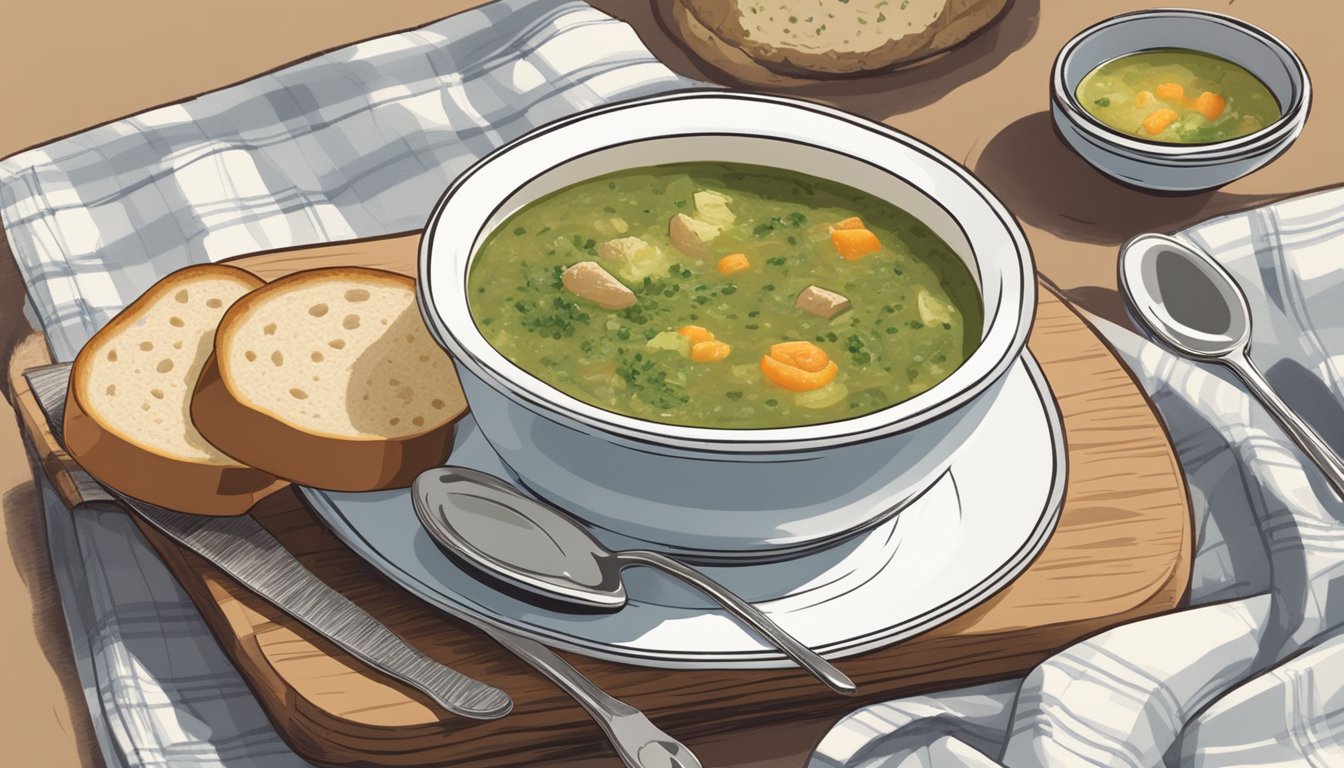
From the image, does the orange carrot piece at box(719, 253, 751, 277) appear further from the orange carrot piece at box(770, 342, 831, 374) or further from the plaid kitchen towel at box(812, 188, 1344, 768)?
the plaid kitchen towel at box(812, 188, 1344, 768)

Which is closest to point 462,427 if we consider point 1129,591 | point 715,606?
point 715,606

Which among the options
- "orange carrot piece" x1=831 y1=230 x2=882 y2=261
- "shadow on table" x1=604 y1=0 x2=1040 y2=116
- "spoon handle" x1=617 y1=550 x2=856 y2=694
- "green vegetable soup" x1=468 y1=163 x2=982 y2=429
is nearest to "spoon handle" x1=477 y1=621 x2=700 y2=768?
"spoon handle" x1=617 y1=550 x2=856 y2=694

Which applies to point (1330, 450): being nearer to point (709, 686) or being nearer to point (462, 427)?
point (709, 686)

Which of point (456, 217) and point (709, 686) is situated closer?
point (709, 686)

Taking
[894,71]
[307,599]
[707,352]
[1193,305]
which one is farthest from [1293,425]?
[307,599]

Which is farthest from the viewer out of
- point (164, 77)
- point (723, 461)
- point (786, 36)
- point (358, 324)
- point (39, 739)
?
point (164, 77)

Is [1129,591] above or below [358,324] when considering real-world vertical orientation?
below
